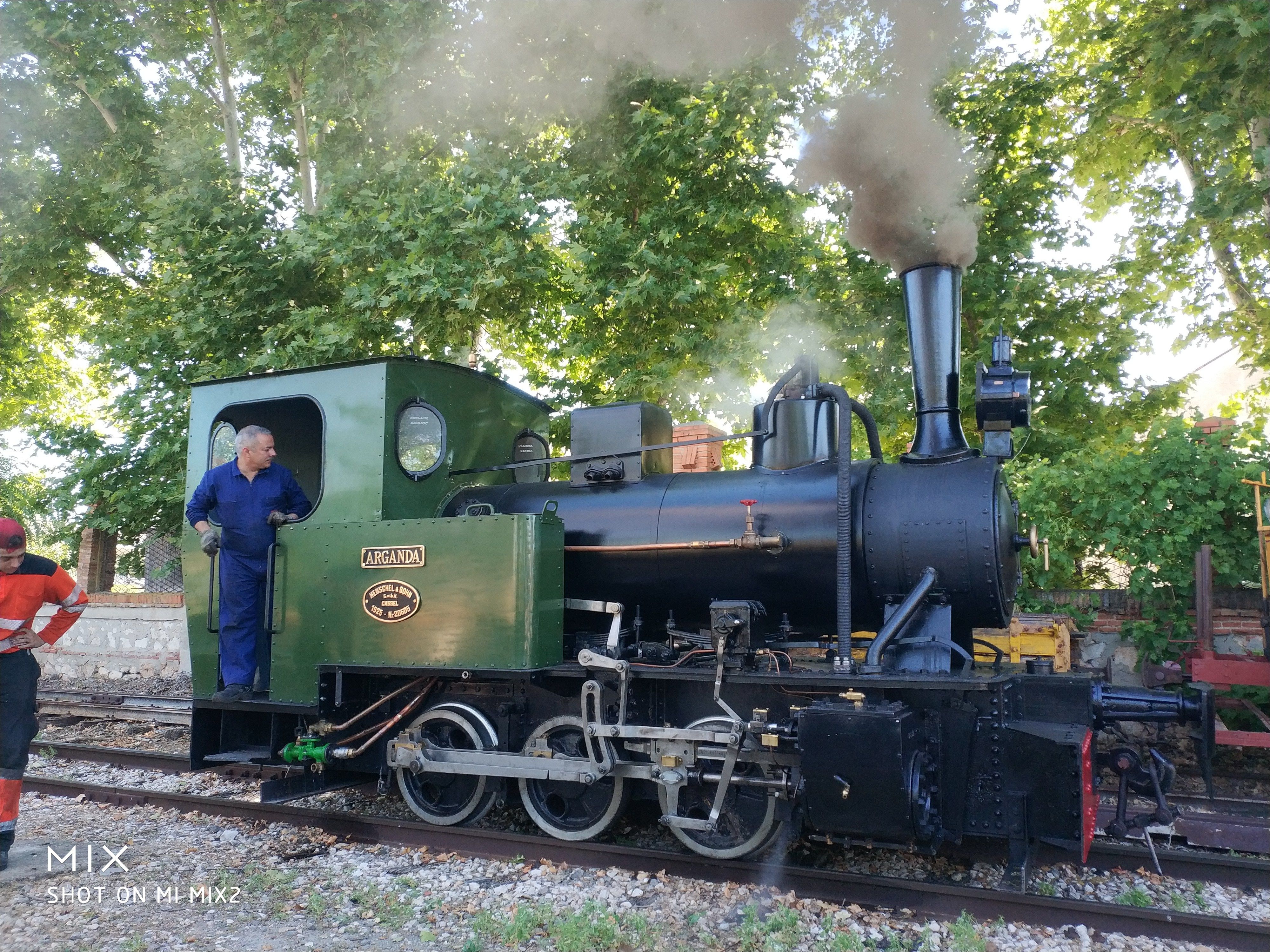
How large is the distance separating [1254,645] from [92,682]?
12791mm

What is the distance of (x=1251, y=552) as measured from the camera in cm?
721

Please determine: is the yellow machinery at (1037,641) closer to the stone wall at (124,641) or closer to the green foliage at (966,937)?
the green foliage at (966,937)

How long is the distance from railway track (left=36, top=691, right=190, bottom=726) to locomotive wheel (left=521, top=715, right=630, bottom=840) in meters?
4.90

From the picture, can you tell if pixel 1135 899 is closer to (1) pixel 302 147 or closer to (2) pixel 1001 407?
(2) pixel 1001 407

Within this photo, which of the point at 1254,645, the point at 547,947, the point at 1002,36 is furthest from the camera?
the point at 1002,36

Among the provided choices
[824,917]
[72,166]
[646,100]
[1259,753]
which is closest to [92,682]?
[72,166]

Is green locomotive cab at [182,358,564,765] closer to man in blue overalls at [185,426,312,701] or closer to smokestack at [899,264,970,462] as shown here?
man in blue overalls at [185,426,312,701]

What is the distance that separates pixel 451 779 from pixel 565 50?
23.8 ft

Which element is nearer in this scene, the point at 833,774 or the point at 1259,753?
the point at 833,774

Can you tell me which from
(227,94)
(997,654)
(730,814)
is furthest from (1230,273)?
(227,94)

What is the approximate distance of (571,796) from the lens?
4.86 m

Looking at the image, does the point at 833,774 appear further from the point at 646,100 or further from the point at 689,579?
the point at 646,100

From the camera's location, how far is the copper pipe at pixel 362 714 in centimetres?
504

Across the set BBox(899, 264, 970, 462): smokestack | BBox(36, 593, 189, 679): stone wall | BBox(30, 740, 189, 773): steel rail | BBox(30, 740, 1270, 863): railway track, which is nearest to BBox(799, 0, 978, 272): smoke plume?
BBox(899, 264, 970, 462): smokestack
